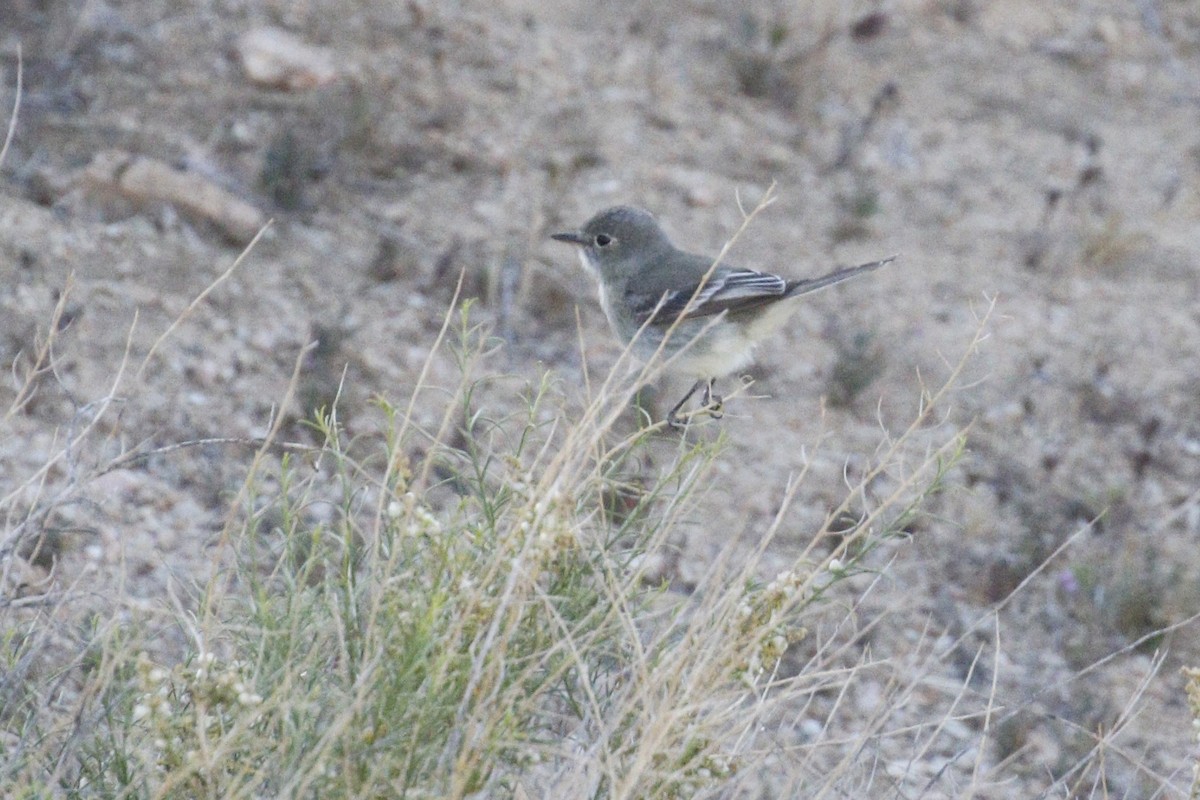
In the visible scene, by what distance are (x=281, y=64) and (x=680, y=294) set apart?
2.92 metres

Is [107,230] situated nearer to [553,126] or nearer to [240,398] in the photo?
[240,398]

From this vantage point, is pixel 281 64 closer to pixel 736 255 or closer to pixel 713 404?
pixel 736 255

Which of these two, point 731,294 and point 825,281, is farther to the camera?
point 731,294

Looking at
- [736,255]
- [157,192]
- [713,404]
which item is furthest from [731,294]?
[157,192]

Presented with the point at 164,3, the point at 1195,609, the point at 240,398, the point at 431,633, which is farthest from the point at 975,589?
the point at 164,3

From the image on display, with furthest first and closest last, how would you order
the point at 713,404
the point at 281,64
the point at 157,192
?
the point at 281,64, the point at 157,192, the point at 713,404

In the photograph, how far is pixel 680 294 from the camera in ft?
20.1

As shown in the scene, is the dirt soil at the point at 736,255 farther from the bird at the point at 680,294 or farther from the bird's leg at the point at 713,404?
the bird at the point at 680,294

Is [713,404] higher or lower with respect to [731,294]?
higher

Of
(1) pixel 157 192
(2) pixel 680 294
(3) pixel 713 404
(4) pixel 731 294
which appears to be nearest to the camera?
(3) pixel 713 404

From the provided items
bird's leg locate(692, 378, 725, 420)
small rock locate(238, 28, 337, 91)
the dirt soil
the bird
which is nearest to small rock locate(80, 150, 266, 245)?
the dirt soil

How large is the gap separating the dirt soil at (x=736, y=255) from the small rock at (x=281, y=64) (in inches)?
1.2

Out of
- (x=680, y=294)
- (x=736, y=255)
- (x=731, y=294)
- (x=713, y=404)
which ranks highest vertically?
(x=713, y=404)

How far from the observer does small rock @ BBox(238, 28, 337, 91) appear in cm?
794
